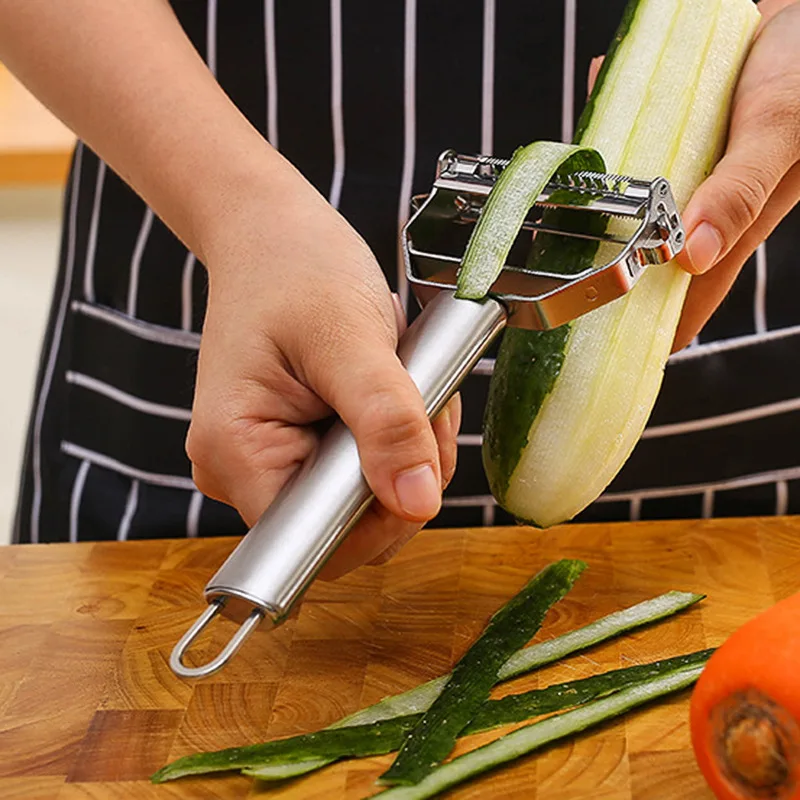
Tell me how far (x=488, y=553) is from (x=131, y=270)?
53 centimetres

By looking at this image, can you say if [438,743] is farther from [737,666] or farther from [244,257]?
[244,257]

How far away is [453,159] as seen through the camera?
113cm

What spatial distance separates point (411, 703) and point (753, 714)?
0.32 metres

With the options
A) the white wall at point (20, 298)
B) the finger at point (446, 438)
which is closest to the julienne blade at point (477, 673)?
the finger at point (446, 438)

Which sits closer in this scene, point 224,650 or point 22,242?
point 224,650

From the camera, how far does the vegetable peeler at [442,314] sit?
0.88 metres

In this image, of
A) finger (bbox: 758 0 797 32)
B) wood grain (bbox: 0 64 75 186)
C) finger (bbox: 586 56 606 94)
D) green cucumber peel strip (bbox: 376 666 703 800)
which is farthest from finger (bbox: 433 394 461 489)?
wood grain (bbox: 0 64 75 186)

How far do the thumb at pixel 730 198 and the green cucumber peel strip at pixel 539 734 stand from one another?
358 millimetres

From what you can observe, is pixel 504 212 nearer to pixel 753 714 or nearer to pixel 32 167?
pixel 753 714

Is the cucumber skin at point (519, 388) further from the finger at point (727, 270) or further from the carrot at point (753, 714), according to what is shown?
the carrot at point (753, 714)

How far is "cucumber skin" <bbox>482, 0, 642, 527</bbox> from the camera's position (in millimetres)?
1147

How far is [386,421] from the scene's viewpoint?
0.92 meters

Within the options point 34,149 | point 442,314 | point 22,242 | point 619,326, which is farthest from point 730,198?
point 22,242

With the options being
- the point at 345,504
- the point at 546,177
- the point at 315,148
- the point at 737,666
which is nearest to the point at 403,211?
the point at 315,148
